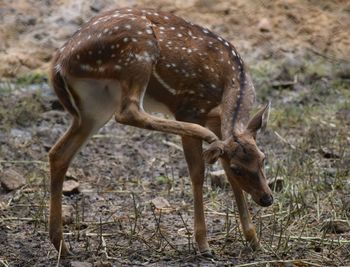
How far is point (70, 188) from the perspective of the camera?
7758mm

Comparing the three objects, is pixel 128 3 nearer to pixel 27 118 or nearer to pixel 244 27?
pixel 244 27

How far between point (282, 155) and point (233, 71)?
259 cm

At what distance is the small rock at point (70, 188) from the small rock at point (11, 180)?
1.20 feet

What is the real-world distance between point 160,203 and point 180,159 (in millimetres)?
1530

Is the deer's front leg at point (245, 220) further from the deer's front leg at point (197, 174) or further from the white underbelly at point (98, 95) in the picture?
the white underbelly at point (98, 95)

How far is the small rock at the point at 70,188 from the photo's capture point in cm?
774

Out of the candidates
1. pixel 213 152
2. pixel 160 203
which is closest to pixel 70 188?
pixel 160 203

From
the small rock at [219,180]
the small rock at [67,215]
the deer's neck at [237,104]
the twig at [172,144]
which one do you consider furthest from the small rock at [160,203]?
the twig at [172,144]

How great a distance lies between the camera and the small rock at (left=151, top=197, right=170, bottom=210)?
7378 millimetres

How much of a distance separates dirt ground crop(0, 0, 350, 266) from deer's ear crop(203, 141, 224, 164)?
0.68 m

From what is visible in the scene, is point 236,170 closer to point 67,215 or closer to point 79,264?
point 79,264

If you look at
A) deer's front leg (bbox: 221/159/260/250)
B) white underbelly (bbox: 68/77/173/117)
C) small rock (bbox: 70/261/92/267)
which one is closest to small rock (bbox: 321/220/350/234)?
deer's front leg (bbox: 221/159/260/250)

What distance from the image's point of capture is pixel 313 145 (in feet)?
29.8

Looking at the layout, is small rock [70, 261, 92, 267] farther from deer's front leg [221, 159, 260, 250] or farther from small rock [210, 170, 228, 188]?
small rock [210, 170, 228, 188]
